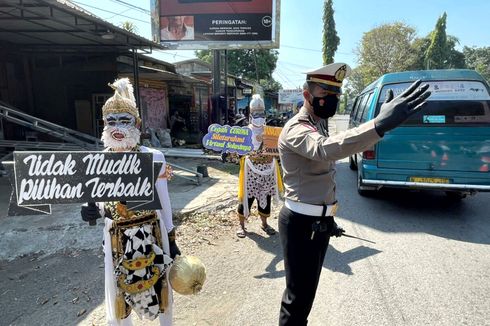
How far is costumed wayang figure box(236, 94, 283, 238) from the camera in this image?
4.83 metres

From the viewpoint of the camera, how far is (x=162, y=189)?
89.0 inches

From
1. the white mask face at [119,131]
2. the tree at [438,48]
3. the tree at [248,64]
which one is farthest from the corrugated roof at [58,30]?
the tree at [438,48]

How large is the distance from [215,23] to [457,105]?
8393mm

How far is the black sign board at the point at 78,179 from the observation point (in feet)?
6.02

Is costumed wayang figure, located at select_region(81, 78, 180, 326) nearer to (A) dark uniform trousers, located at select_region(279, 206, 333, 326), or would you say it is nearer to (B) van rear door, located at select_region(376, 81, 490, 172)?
(A) dark uniform trousers, located at select_region(279, 206, 333, 326)

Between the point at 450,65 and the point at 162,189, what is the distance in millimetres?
56784

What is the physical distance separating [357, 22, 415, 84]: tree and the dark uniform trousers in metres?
40.7

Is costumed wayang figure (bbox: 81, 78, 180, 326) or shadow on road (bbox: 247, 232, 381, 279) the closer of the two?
costumed wayang figure (bbox: 81, 78, 180, 326)

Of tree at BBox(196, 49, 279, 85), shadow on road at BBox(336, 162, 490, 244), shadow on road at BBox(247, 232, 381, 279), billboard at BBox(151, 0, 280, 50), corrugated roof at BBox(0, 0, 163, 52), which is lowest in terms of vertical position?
shadow on road at BBox(247, 232, 381, 279)

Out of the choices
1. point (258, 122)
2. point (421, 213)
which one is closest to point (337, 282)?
point (258, 122)

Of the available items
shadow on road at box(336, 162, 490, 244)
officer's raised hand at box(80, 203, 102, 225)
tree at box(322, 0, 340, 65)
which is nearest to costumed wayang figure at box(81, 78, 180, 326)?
officer's raised hand at box(80, 203, 102, 225)

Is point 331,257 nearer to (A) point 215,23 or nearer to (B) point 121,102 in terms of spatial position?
(B) point 121,102

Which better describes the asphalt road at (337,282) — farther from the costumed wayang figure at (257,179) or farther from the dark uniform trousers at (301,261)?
the dark uniform trousers at (301,261)

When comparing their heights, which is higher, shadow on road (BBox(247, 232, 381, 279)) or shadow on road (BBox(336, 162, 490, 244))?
shadow on road (BBox(336, 162, 490, 244))
